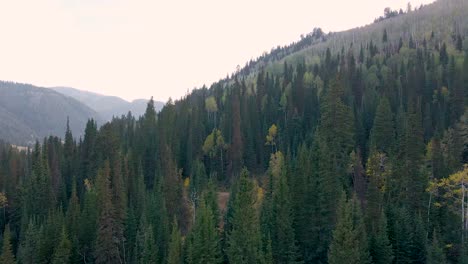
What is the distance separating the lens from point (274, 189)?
2413 inches

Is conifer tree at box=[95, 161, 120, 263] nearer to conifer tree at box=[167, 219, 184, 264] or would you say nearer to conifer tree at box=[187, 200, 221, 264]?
conifer tree at box=[167, 219, 184, 264]

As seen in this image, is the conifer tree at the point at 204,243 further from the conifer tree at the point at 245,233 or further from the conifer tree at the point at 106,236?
the conifer tree at the point at 106,236

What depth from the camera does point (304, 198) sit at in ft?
179


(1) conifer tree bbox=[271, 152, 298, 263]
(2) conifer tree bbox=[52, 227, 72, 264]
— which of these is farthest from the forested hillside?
(2) conifer tree bbox=[52, 227, 72, 264]

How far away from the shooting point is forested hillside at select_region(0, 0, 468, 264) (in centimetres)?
4909

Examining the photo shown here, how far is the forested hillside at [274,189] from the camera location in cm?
4909

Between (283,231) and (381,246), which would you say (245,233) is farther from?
(381,246)

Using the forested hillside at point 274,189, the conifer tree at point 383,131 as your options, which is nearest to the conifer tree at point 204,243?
the forested hillside at point 274,189

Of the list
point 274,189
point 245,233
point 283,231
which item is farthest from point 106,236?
point 283,231

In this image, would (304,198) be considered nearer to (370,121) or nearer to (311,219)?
(311,219)

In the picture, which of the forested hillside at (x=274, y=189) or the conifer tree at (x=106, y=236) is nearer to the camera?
the forested hillside at (x=274, y=189)

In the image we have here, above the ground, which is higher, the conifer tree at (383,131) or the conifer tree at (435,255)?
the conifer tree at (383,131)

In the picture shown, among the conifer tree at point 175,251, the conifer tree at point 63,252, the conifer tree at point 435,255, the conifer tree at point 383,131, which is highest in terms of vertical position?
the conifer tree at point 383,131

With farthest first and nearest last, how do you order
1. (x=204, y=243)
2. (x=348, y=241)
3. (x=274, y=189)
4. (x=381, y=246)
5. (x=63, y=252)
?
(x=274, y=189) → (x=63, y=252) → (x=204, y=243) → (x=381, y=246) → (x=348, y=241)
